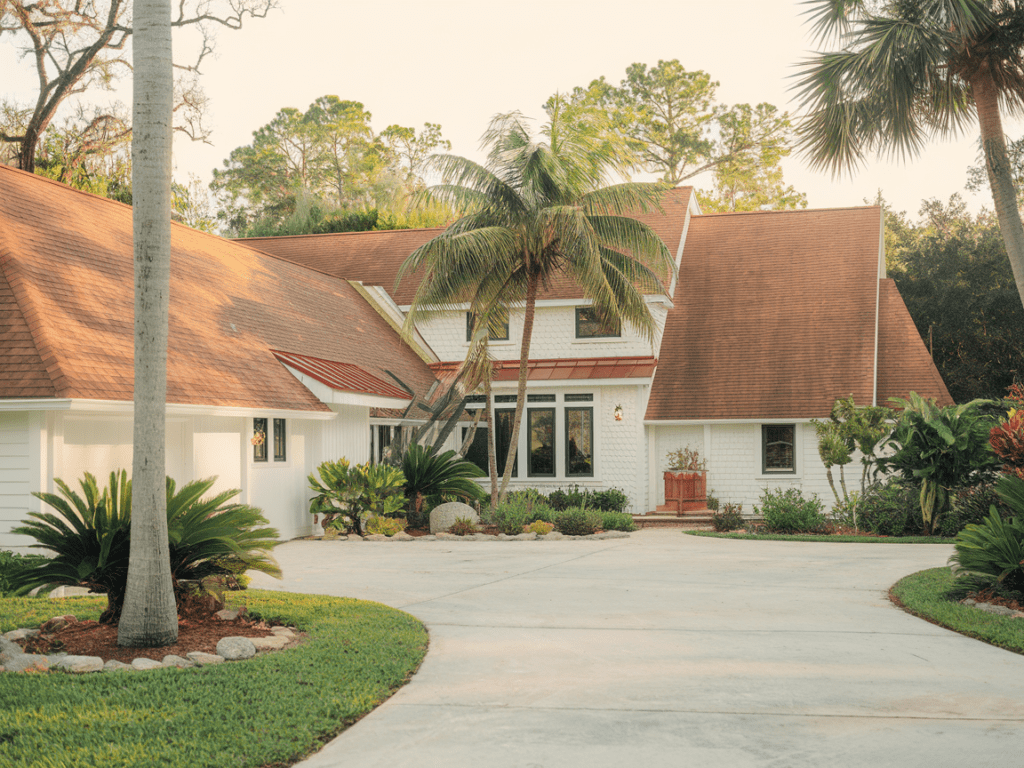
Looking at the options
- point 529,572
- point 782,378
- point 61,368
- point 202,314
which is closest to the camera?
point 61,368

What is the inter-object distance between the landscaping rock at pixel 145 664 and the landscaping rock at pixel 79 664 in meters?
0.23

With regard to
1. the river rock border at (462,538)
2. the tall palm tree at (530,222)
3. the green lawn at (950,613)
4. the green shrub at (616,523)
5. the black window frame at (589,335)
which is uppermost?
the tall palm tree at (530,222)

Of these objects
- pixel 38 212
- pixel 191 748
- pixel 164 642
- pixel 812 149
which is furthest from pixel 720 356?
pixel 191 748

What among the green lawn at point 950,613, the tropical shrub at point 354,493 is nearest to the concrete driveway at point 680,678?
the green lawn at point 950,613

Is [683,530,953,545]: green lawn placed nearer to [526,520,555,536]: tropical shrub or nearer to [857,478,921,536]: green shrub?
[857,478,921,536]: green shrub

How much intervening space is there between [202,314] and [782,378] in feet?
44.8

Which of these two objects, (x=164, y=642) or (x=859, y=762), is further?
(x=164, y=642)

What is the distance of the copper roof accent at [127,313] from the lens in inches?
488

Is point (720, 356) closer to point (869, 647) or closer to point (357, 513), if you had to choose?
point (357, 513)

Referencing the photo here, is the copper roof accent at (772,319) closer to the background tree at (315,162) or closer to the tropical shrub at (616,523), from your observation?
the tropical shrub at (616,523)

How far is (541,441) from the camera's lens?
2412 centimetres

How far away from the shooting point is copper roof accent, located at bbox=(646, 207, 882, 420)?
22.5 m

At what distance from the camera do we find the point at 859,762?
4957 mm

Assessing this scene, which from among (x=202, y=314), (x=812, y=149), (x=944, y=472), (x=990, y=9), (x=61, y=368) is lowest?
(x=944, y=472)
